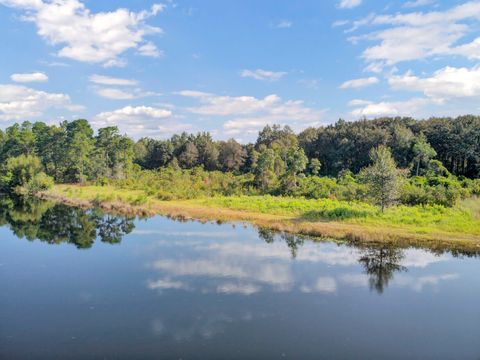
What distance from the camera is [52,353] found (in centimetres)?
1492

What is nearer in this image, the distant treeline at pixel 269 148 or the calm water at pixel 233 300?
the calm water at pixel 233 300

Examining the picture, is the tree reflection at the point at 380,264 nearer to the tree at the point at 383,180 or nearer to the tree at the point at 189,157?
the tree at the point at 383,180

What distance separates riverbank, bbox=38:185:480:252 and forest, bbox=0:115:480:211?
9.08 feet

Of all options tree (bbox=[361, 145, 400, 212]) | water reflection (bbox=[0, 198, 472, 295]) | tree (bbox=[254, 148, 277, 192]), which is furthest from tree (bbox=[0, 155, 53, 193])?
tree (bbox=[361, 145, 400, 212])

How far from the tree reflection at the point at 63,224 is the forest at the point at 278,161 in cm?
1177

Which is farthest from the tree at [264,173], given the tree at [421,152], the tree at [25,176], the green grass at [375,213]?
the tree at [25,176]

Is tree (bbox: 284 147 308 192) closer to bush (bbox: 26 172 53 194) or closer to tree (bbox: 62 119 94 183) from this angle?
bush (bbox: 26 172 53 194)

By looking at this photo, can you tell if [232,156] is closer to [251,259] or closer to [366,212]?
[366,212]

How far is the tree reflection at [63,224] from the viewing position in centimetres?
3544

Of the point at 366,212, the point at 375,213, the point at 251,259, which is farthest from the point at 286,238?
the point at 375,213

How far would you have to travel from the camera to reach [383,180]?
36594mm

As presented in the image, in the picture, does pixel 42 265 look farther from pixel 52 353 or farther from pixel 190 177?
pixel 190 177

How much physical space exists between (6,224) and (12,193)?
1169 inches

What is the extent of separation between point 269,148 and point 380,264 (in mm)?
57518
